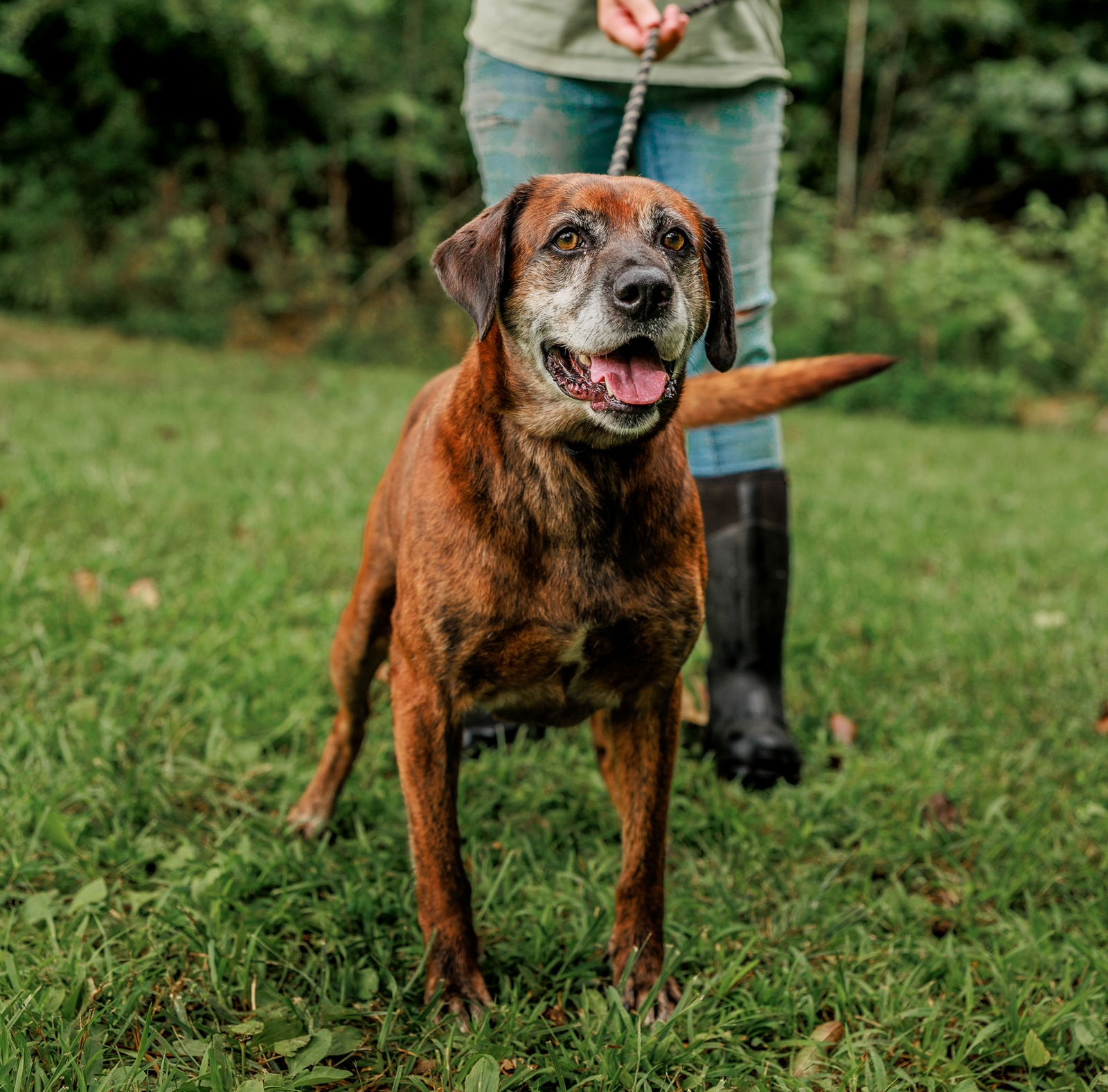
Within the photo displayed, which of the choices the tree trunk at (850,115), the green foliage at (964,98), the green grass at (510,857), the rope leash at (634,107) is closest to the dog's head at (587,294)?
the rope leash at (634,107)

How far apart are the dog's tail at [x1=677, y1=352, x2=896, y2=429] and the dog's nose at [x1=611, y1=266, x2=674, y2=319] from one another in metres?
0.53

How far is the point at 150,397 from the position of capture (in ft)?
22.7

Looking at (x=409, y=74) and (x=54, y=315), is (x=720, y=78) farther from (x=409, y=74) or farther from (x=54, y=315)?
(x=54, y=315)

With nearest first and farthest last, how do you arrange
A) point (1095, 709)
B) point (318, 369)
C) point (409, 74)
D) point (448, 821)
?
point (448, 821) → point (1095, 709) → point (318, 369) → point (409, 74)

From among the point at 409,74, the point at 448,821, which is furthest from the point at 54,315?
the point at 448,821

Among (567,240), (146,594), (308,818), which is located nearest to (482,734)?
(308,818)

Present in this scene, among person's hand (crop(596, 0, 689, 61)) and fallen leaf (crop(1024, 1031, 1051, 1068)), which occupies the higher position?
person's hand (crop(596, 0, 689, 61))

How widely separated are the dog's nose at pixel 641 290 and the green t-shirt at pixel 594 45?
35.9 inches

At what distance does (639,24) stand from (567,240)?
2.28 feet

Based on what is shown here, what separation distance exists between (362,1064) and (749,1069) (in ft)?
2.10

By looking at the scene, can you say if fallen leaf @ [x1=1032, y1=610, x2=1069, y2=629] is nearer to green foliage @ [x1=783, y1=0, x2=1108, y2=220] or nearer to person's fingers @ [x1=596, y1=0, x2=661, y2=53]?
person's fingers @ [x1=596, y1=0, x2=661, y2=53]

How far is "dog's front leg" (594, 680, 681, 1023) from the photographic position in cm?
196

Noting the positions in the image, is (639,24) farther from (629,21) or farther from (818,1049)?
(818,1049)

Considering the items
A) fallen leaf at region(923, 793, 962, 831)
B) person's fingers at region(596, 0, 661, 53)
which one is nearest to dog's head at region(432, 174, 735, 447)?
person's fingers at region(596, 0, 661, 53)
